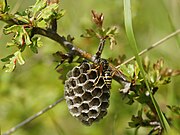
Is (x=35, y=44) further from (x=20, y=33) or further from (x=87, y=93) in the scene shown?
(x=87, y=93)

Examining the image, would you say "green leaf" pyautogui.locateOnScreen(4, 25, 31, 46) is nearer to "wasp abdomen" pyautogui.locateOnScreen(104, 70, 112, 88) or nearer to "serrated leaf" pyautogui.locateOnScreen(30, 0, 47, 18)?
"serrated leaf" pyautogui.locateOnScreen(30, 0, 47, 18)

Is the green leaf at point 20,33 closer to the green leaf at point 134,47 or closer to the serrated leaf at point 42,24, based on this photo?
the serrated leaf at point 42,24

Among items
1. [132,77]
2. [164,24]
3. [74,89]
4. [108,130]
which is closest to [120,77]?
[132,77]

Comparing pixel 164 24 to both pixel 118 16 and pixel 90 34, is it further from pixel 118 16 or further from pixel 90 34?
pixel 90 34

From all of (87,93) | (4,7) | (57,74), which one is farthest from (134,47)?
(57,74)

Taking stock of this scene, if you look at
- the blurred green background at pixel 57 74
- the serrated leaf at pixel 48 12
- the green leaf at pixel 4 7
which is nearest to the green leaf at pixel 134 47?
the serrated leaf at pixel 48 12

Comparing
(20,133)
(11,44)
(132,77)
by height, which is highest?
(11,44)

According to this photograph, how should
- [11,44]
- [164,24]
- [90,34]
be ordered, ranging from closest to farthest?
[11,44]
[90,34]
[164,24]
